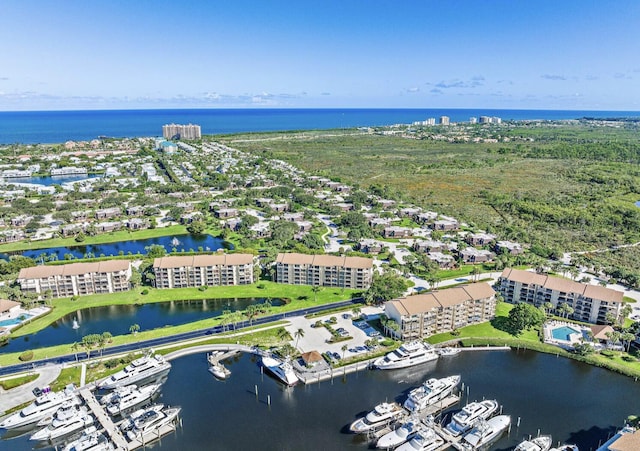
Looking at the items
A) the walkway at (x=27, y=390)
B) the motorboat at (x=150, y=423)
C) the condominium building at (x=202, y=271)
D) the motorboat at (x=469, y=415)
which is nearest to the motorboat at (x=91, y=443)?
the motorboat at (x=150, y=423)

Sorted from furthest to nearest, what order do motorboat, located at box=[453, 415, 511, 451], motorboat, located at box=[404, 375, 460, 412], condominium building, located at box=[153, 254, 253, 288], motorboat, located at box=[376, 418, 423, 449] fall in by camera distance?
condominium building, located at box=[153, 254, 253, 288], motorboat, located at box=[404, 375, 460, 412], motorboat, located at box=[453, 415, 511, 451], motorboat, located at box=[376, 418, 423, 449]

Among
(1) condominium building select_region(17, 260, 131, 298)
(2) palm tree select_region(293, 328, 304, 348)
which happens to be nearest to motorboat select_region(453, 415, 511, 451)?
(2) palm tree select_region(293, 328, 304, 348)

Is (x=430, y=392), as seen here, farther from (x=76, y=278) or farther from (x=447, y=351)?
(x=76, y=278)

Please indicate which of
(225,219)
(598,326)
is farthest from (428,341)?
(225,219)

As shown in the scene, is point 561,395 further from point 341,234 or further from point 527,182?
point 527,182

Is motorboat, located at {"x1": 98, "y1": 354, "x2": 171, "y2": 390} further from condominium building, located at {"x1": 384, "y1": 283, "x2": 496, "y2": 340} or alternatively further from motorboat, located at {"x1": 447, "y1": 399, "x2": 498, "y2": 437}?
Result: motorboat, located at {"x1": 447, "y1": 399, "x2": 498, "y2": 437}
